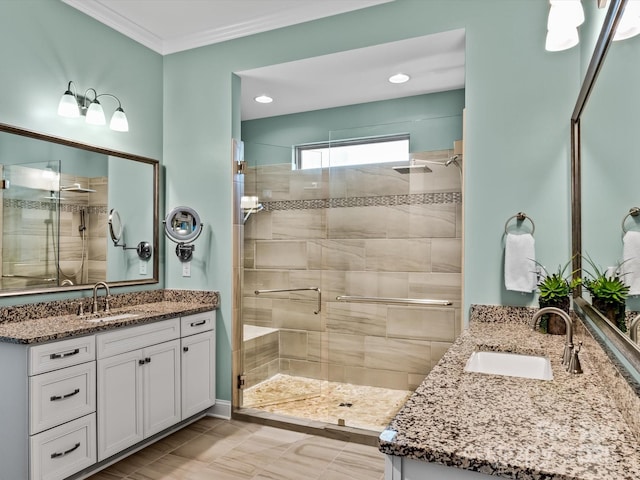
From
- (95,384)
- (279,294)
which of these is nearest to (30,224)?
(95,384)

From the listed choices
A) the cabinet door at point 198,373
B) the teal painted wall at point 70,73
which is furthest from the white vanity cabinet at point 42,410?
the cabinet door at point 198,373

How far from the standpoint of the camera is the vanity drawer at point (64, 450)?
2.07 meters

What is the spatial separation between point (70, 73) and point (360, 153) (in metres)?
2.01

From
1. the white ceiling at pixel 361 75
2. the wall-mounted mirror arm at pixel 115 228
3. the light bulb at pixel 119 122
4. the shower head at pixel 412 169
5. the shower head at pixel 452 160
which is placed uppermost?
the white ceiling at pixel 361 75

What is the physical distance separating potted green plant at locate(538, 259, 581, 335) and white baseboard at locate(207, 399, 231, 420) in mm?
2214

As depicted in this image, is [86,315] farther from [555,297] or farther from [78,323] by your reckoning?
[555,297]

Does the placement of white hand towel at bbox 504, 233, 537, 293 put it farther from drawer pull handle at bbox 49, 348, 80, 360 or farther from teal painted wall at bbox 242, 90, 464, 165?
drawer pull handle at bbox 49, 348, 80, 360

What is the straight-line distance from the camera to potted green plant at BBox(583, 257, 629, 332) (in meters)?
1.30

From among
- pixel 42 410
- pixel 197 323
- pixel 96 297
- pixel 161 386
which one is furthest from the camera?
pixel 197 323

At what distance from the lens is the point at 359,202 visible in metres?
3.38

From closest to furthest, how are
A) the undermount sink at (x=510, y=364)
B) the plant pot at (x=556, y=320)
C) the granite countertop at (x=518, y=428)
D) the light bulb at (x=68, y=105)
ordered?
1. the granite countertop at (x=518, y=428)
2. the undermount sink at (x=510, y=364)
3. the plant pot at (x=556, y=320)
4. the light bulb at (x=68, y=105)

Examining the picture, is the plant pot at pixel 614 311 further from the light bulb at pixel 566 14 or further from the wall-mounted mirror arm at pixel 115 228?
the wall-mounted mirror arm at pixel 115 228

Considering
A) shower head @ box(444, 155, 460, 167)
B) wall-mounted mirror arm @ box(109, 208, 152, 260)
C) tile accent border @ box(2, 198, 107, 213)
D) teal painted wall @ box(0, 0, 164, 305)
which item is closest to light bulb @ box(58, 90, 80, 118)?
teal painted wall @ box(0, 0, 164, 305)

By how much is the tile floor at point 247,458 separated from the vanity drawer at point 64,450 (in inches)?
9.5
